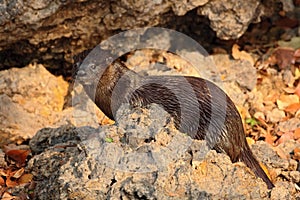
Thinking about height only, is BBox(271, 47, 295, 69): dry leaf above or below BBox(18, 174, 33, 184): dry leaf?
above

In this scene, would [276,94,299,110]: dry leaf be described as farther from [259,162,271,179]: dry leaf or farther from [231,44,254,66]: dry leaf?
[259,162,271,179]: dry leaf

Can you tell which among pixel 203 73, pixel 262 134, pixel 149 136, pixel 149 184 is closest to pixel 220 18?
pixel 203 73

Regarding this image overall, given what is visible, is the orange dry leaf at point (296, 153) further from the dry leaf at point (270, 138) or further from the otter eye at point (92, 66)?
the otter eye at point (92, 66)

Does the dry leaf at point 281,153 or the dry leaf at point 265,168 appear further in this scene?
the dry leaf at point 281,153

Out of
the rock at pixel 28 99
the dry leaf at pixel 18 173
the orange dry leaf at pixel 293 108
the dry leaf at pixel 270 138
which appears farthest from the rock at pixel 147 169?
the orange dry leaf at pixel 293 108

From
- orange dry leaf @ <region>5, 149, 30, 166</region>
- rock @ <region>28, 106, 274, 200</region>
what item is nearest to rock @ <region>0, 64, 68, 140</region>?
orange dry leaf @ <region>5, 149, 30, 166</region>

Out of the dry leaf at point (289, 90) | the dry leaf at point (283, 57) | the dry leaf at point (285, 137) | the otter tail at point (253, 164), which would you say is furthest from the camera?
the dry leaf at point (283, 57)

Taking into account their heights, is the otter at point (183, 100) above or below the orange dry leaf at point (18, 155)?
above

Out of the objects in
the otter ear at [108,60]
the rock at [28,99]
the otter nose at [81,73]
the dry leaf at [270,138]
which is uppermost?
the otter ear at [108,60]

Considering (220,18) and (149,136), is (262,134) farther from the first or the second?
(149,136)
